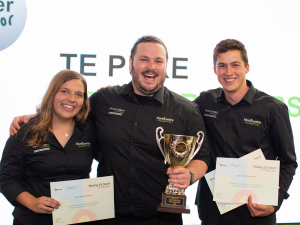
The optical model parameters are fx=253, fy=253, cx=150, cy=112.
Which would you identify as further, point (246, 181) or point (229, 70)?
point (229, 70)

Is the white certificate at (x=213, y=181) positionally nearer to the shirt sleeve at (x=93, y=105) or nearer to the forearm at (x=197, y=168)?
the forearm at (x=197, y=168)

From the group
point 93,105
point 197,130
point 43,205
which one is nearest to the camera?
point 43,205

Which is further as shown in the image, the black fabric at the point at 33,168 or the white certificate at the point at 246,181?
the white certificate at the point at 246,181

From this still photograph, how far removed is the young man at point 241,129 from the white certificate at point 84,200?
83 cm

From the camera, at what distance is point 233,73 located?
2082 millimetres

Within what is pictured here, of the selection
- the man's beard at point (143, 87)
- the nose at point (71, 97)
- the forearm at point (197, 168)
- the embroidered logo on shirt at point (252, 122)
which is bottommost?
the forearm at point (197, 168)

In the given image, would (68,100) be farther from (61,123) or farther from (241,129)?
(241,129)

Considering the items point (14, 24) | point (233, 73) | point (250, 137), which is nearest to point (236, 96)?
point (233, 73)

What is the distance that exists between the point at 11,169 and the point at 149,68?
1244 mm

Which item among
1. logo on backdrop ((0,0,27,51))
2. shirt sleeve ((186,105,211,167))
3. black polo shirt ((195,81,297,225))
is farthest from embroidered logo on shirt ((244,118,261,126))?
logo on backdrop ((0,0,27,51))

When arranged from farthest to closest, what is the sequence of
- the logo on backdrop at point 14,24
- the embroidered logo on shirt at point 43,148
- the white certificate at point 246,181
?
the logo on backdrop at point 14,24, the white certificate at point 246,181, the embroidered logo on shirt at point 43,148

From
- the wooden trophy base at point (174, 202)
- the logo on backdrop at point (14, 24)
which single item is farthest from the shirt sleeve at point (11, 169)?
the logo on backdrop at point (14, 24)

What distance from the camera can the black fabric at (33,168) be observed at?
1761 millimetres

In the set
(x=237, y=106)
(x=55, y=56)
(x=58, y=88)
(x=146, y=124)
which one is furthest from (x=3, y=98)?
(x=237, y=106)
